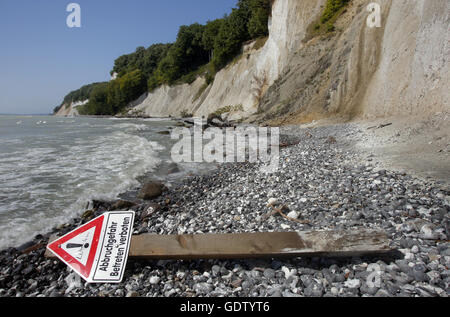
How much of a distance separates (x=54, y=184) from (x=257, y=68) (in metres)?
25.9

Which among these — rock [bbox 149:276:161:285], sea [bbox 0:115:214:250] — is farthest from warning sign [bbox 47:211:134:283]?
sea [bbox 0:115:214:250]

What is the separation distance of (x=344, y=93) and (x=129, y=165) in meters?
12.7

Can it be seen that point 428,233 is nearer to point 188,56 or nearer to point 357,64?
point 357,64

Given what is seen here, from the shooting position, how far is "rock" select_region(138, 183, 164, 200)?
6.30 meters

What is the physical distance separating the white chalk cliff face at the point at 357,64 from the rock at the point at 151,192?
891 centimetres

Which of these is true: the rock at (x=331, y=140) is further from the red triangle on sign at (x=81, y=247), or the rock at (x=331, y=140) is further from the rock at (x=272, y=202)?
the red triangle on sign at (x=81, y=247)

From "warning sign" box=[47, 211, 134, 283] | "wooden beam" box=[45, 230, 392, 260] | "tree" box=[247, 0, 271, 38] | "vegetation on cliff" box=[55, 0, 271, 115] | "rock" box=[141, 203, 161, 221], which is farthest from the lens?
"vegetation on cliff" box=[55, 0, 271, 115]

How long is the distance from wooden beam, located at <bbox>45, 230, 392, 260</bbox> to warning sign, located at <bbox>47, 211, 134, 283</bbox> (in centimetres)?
19

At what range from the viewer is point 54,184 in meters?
7.32

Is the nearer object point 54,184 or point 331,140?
point 54,184

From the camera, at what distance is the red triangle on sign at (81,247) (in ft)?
9.50

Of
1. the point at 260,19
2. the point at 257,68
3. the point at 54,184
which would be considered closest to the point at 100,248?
the point at 54,184

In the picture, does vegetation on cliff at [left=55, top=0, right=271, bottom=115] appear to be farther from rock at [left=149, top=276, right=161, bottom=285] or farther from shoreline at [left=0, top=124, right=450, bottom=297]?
rock at [left=149, top=276, right=161, bottom=285]
